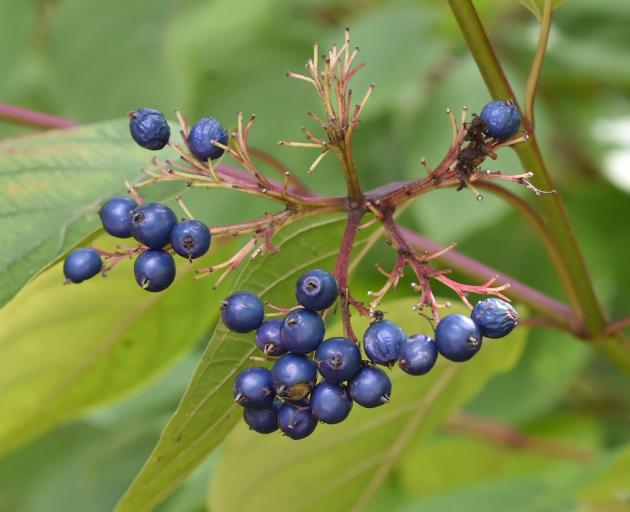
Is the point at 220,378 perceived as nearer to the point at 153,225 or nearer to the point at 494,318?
the point at 153,225

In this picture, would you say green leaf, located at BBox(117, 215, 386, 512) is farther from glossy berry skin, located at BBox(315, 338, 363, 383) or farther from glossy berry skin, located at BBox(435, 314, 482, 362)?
glossy berry skin, located at BBox(435, 314, 482, 362)

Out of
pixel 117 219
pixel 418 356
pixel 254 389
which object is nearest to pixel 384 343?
pixel 418 356

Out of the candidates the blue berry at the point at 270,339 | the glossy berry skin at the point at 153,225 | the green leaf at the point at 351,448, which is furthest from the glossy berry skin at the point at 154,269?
the green leaf at the point at 351,448

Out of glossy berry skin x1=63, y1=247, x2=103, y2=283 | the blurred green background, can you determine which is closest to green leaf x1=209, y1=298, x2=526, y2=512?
the blurred green background

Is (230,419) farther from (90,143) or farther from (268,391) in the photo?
(90,143)

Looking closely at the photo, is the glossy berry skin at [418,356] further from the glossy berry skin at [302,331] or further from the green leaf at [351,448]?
the green leaf at [351,448]
